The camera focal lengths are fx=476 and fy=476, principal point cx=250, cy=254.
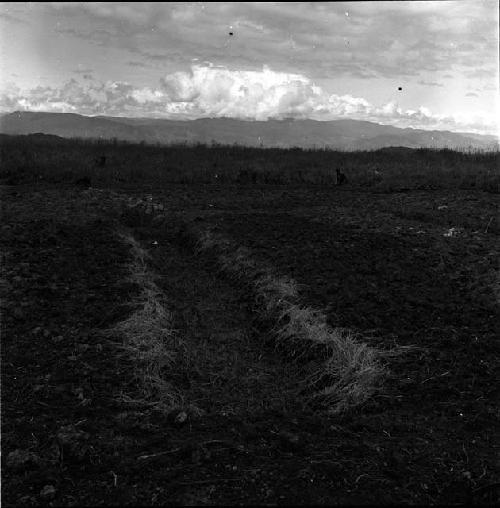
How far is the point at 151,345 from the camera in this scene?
187 inches

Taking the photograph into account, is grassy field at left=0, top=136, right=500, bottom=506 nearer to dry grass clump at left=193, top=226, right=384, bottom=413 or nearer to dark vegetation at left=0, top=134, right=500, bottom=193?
dry grass clump at left=193, top=226, right=384, bottom=413

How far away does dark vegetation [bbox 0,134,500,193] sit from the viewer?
1638 cm

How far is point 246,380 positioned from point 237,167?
17189 millimetres

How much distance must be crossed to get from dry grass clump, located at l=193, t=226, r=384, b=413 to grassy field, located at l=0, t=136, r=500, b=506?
0.02m

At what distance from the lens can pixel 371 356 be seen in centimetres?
452

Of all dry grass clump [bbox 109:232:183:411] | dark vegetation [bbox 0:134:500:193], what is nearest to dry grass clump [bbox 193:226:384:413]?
dry grass clump [bbox 109:232:183:411]

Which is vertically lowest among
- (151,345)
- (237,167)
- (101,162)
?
(151,345)

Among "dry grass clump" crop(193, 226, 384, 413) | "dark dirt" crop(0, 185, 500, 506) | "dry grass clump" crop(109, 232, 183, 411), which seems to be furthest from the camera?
"dry grass clump" crop(193, 226, 384, 413)

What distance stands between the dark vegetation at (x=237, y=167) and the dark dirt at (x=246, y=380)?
7.60m

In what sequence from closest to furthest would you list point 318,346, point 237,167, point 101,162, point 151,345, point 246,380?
point 246,380 < point 151,345 < point 318,346 < point 101,162 < point 237,167

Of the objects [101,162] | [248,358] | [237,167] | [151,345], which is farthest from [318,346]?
[237,167]

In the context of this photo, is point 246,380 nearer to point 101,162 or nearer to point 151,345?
point 151,345

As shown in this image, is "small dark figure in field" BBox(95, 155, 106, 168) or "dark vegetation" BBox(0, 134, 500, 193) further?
"small dark figure in field" BBox(95, 155, 106, 168)

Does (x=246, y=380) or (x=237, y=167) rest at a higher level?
(x=237, y=167)
